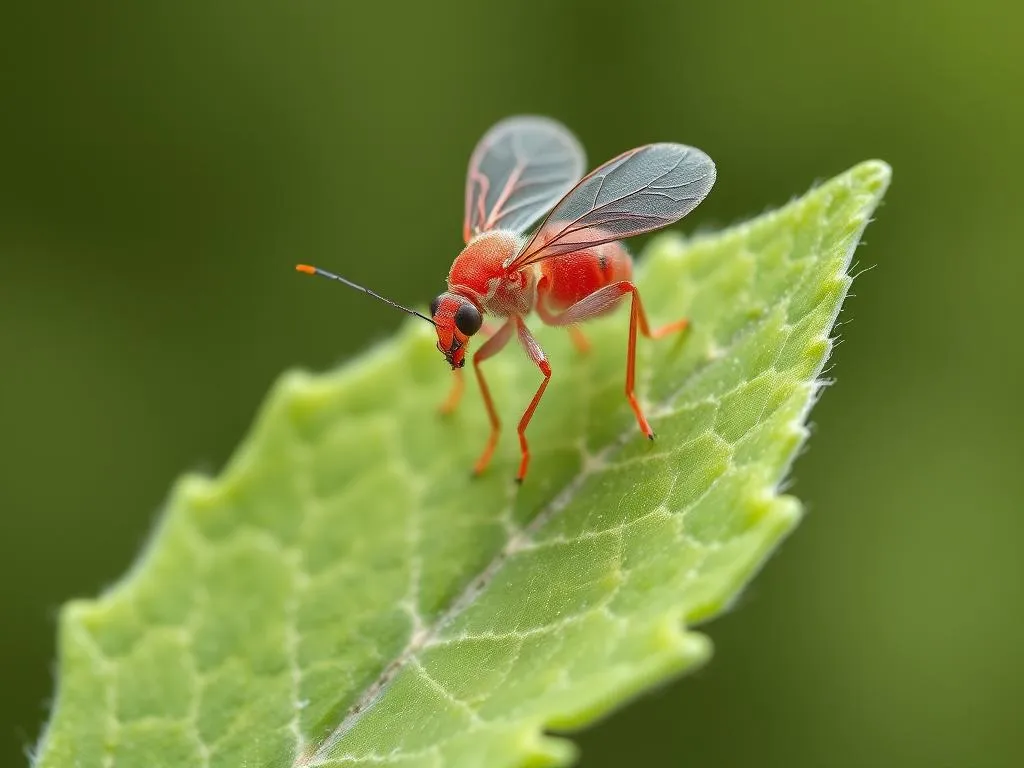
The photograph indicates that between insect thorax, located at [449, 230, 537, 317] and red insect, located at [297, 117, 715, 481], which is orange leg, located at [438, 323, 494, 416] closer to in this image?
red insect, located at [297, 117, 715, 481]

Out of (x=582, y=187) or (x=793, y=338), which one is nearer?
(x=793, y=338)

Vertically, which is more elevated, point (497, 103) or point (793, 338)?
point (497, 103)

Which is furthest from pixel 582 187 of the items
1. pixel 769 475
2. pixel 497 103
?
pixel 497 103

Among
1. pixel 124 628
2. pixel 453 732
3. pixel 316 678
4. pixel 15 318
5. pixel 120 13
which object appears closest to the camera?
pixel 453 732

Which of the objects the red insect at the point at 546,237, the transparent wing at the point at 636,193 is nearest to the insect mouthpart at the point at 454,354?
the red insect at the point at 546,237

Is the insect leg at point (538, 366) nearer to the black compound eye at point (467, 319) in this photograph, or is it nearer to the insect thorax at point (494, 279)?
the insect thorax at point (494, 279)

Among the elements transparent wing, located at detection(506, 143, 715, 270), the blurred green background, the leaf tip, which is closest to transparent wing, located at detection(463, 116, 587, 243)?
transparent wing, located at detection(506, 143, 715, 270)

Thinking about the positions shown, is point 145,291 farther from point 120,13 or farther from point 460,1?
point 460,1
